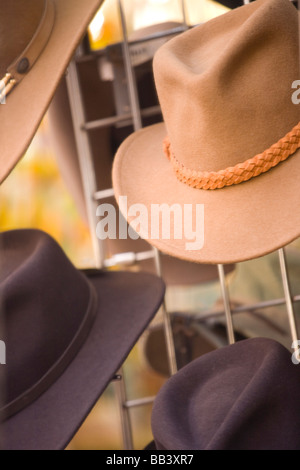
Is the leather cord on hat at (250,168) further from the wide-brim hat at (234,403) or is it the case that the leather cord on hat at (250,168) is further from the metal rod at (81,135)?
the metal rod at (81,135)

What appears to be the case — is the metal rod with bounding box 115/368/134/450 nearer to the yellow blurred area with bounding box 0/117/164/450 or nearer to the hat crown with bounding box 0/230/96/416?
the hat crown with bounding box 0/230/96/416

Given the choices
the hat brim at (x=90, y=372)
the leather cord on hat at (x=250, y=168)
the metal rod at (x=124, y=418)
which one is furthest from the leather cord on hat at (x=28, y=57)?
the metal rod at (x=124, y=418)

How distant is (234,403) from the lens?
75 cm

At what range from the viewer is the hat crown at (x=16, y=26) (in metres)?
0.82

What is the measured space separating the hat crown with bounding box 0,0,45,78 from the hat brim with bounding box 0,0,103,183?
34mm

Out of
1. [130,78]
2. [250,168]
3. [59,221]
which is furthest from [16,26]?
[59,221]

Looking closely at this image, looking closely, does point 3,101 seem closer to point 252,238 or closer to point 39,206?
point 252,238

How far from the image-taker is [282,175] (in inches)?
30.1

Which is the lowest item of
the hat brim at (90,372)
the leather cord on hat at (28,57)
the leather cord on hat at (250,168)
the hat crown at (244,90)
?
the hat brim at (90,372)

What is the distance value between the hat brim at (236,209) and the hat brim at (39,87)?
15 centimetres

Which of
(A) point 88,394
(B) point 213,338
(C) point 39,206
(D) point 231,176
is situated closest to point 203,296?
(B) point 213,338

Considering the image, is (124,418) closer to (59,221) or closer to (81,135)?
(81,135)
